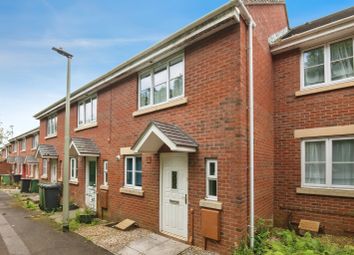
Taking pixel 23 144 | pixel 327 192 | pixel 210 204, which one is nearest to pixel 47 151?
pixel 210 204

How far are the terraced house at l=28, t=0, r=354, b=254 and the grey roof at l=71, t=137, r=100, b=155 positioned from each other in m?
2.67

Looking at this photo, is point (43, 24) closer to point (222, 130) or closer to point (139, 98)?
point (139, 98)

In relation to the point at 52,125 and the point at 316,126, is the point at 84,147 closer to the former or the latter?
the point at 52,125

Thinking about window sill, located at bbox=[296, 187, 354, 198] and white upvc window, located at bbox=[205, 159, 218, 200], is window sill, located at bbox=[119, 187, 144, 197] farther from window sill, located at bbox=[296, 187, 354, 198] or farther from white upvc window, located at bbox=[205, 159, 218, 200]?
window sill, located at bbox=[296, 187, 354, 198]

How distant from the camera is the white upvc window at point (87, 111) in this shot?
41.0 ft

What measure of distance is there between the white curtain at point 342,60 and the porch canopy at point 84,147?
31.2 feet

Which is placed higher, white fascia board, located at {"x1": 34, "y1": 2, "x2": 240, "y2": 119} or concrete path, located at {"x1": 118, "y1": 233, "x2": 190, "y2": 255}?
white fascia board, located at {"x1": 34, "y1": 2, "x2": 240, "y2": 119}

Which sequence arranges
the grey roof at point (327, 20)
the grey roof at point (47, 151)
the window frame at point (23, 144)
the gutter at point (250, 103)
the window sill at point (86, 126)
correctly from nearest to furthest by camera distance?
the gutter at point (250, 103), the grey roof at point (327, 20), the window sill at point (86, 126), the grey roof at point (47, 151), the window frame at point (23, 144)

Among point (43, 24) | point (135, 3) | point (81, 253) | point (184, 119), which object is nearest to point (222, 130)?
point (184, 119)

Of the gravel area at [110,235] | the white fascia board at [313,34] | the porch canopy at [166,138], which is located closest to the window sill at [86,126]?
the gravel area at [110,235]

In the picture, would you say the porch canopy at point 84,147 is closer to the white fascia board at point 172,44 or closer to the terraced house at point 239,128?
the white fascia board at point 172,44

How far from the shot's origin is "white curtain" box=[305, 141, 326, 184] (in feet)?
24.0

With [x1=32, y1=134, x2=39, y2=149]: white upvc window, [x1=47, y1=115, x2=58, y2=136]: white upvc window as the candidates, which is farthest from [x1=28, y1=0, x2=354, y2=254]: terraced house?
[x1=32, y1=134, x2=39, y2=149]: white upvc window

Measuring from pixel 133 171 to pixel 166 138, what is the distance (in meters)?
3.45
